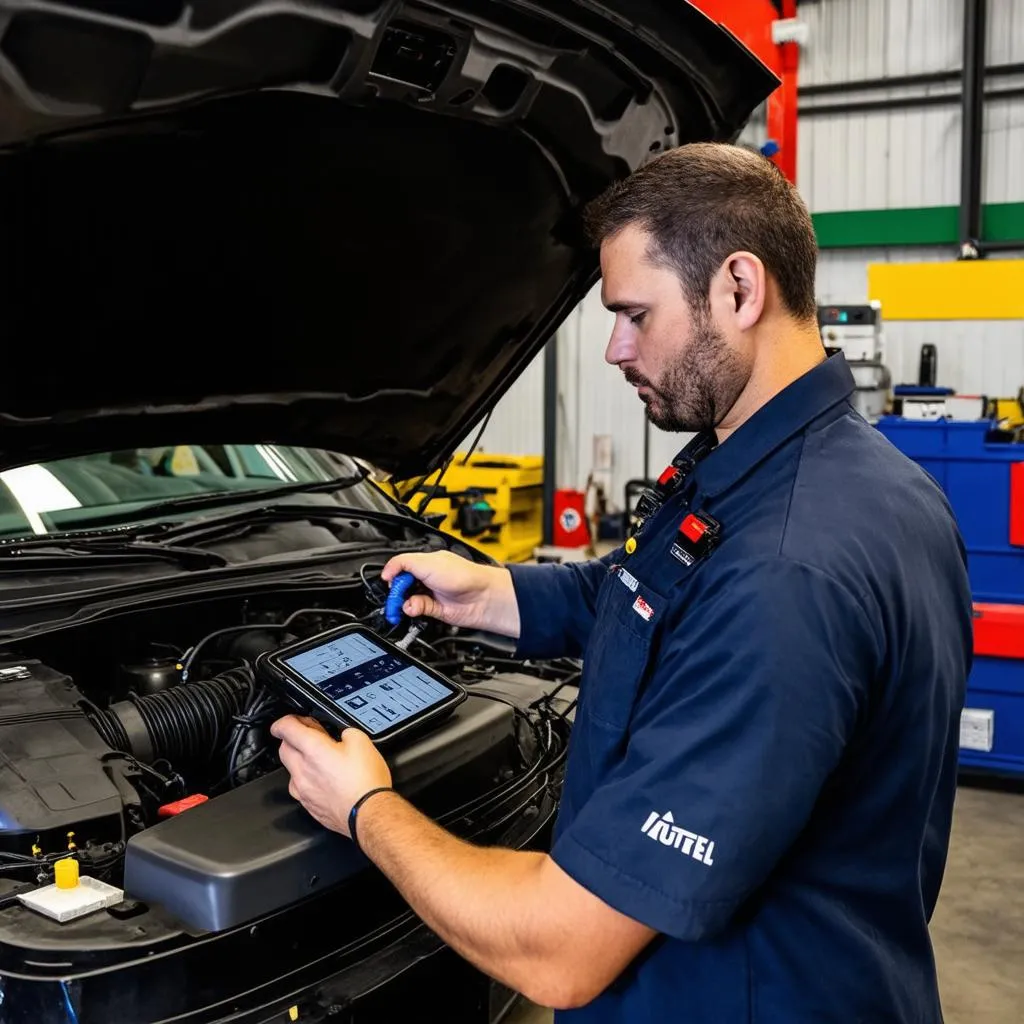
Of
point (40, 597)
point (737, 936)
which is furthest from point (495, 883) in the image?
point (40, 597)

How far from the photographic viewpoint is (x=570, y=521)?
24.2ft

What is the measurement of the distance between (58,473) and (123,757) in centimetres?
81

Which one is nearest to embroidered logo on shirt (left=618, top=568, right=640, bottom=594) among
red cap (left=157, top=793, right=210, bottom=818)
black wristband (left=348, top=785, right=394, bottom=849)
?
black wristband (left=348, top=785, right=394, bottom=849)

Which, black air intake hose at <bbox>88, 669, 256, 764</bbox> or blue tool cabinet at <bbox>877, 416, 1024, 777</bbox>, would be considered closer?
black air intake hose at <bbox>88, 669, 256, 764</bbox>

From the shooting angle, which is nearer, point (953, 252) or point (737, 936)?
point (737, 936)

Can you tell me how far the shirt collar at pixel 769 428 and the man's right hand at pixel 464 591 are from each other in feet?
2.05

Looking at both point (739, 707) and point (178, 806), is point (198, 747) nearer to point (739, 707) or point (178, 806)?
point (178, 806)

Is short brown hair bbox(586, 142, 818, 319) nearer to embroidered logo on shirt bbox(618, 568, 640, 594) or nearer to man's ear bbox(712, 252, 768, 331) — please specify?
man's ear bbox(712, 252, 768, 331)

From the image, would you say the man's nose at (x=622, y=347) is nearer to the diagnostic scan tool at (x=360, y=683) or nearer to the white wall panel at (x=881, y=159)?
the diagnostic scan tool at (x=360, y=683)

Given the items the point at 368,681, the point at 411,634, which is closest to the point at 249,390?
the point at 411,634

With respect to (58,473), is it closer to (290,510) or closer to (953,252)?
(290,510)

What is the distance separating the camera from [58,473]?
2059 mm

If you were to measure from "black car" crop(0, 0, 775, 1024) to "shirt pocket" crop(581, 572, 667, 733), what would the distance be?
0.41 meters

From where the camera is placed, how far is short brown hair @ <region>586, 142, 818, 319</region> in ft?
3.47
